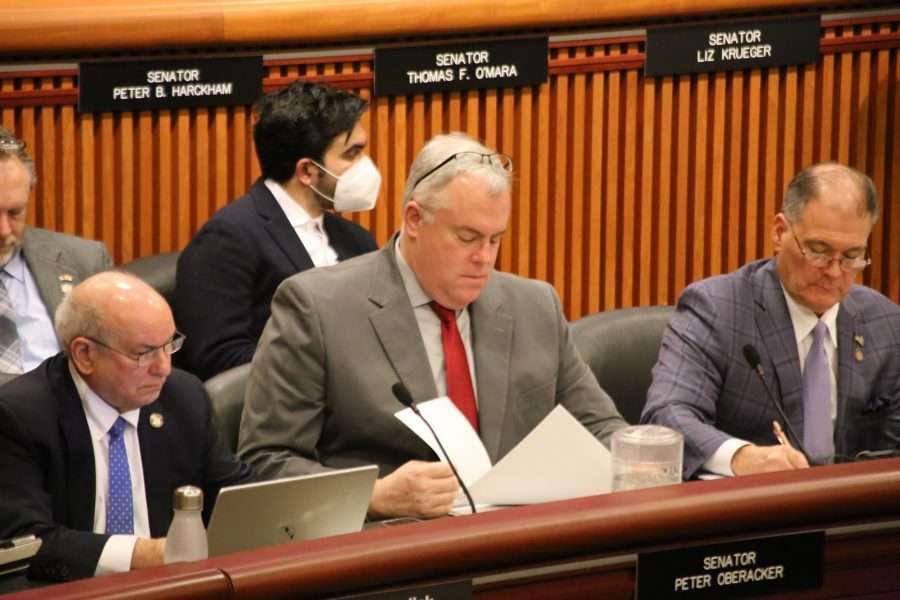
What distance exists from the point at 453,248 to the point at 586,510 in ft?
3.69

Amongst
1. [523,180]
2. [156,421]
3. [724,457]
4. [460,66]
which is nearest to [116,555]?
[156,421]

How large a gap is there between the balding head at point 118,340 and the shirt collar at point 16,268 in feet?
3.70

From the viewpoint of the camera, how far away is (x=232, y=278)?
14.8 feet

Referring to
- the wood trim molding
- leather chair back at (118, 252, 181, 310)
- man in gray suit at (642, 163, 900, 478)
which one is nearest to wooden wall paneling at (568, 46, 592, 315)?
the wood trim molding

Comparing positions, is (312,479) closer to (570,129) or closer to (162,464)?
(162,464)

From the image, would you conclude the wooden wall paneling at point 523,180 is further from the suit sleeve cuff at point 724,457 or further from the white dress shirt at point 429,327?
the suit sleeve cuff at point 724,457

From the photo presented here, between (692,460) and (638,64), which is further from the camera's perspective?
(638,64)

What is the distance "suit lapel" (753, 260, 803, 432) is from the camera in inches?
146

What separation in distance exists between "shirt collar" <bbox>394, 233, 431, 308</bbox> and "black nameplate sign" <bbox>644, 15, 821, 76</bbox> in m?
2.19

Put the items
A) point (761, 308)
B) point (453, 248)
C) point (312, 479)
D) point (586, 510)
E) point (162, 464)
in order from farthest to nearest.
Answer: point (761, 308)
point (453, 248)
point (162, 464)
point (312, 479)
point (586, 510)

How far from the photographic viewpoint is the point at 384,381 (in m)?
3.37

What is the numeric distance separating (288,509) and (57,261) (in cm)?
187

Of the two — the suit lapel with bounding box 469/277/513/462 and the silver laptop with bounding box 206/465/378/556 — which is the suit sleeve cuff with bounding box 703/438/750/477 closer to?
the suit lapel with bounding box 469/277/513/462

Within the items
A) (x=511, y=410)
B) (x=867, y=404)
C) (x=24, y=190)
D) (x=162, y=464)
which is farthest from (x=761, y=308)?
(x=24, y=190)
